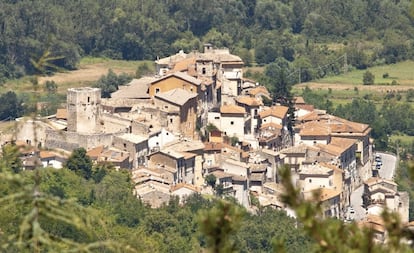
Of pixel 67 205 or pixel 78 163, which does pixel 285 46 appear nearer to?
pixel 78 163

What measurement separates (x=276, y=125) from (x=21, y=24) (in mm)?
29993

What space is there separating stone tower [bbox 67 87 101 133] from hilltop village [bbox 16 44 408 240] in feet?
0.09

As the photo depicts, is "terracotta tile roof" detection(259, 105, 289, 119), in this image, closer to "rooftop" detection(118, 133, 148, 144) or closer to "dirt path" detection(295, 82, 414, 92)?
"rooftop" detection(118, 133, 148, 144)

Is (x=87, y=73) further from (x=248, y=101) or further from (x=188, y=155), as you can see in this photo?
(x=188, y=155)

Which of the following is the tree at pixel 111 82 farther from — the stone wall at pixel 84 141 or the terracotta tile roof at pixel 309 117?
the stone wall at pixel 84 141

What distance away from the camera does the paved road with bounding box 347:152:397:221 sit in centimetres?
3944

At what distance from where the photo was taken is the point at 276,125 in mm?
42875

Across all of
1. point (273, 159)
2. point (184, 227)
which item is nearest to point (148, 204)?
point (184, 227)

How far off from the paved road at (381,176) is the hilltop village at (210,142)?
0.20m

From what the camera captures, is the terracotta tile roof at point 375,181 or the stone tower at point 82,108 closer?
the stone tower at point 82,108

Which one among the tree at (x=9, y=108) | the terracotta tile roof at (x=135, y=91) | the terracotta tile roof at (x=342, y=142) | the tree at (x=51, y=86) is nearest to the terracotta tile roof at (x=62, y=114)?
the terracotta tile roof at (x=135, y=91)

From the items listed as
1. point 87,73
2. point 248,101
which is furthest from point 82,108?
point 87,73

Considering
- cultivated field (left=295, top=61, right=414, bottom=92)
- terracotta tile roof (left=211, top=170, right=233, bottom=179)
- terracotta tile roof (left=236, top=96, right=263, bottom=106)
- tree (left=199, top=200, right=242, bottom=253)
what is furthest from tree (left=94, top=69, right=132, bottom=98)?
tree (left=199, top=200, right=242, bottom=253)

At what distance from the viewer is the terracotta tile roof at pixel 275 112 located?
43.1 meters
